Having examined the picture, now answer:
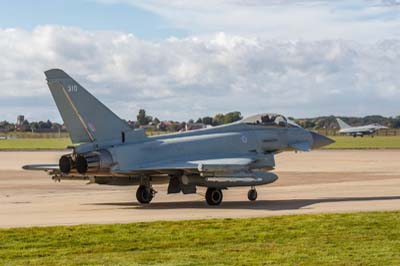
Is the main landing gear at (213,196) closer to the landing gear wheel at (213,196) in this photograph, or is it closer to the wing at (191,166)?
the landing gear wheel at (213,196)

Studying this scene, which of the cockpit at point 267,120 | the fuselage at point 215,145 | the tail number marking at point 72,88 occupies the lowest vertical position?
the fuselage at point 215,145

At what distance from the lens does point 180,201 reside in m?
25.4

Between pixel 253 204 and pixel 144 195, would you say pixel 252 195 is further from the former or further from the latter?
pixel 144 195

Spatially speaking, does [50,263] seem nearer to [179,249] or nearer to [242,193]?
[179,249]

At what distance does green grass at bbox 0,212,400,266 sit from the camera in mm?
12641

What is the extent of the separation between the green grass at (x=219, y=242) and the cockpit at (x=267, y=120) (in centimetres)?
812

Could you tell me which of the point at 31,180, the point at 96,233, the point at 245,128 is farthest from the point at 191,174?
the point at 31,180

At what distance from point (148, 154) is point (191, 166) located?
1297 millimetres

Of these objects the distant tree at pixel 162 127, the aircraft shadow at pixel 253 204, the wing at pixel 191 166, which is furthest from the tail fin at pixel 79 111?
the distant tree at pixel 162 127

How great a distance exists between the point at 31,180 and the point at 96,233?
2245 cm

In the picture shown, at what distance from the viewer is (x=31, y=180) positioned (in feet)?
124

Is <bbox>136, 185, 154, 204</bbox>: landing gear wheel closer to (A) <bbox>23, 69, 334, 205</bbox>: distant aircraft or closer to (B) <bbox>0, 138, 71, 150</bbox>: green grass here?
(A) <bbox>23, 69, 334, 205</bbox>: distant aircraft

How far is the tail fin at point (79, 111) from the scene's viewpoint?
891 inches

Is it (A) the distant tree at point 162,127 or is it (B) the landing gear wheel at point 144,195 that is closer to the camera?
(B) the landing gear wheel at point 144,195
